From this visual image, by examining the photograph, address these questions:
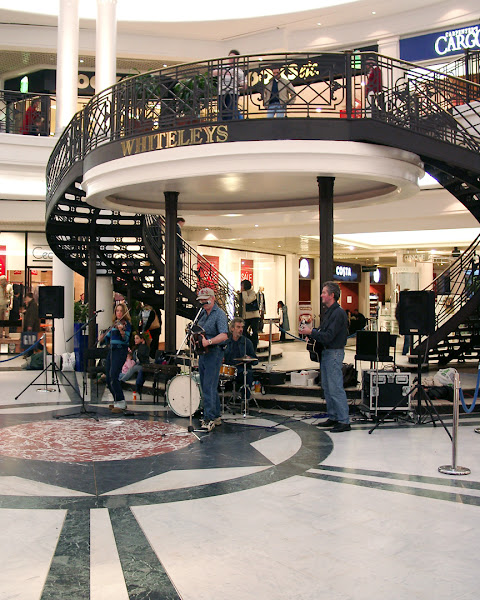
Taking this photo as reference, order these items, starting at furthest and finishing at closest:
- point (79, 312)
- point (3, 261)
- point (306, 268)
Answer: point (306, 268), point (3, 261), point (79, 312)

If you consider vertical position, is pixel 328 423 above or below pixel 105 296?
below

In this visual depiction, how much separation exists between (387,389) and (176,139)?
482cm

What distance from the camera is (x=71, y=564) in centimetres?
398

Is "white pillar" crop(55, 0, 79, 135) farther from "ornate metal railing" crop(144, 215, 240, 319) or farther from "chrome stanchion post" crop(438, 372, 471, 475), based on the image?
"chrome stanchion post" crop(438, 372, 471, 475)

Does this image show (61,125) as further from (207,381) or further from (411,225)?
(207,381)

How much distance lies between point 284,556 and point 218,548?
17.9 inches

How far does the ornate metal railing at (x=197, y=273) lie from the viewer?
14758 mm

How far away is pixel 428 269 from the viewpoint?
25000 mm

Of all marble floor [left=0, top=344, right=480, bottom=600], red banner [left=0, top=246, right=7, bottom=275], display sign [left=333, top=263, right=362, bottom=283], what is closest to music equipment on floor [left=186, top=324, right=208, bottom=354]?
marble floor [left=0, top=344, right=480, bottom=600]

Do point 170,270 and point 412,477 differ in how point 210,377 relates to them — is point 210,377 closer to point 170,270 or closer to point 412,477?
point 412,477

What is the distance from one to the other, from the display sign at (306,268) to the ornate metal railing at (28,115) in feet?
43.3

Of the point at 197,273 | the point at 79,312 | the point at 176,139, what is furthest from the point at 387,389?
the point at 79,312

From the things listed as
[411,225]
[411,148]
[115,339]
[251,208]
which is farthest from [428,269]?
[115,339]

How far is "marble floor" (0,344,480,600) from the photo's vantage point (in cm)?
373
